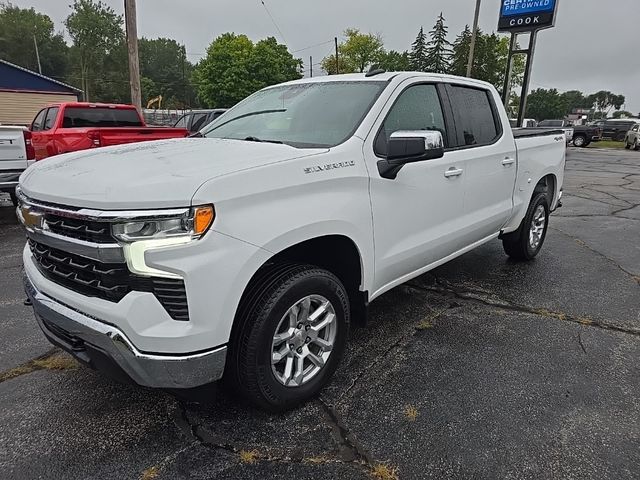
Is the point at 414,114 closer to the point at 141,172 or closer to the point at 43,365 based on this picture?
the point at 141,172

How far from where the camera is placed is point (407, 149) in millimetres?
2785

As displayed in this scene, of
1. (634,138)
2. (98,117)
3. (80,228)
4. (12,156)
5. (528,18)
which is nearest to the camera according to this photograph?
(80,228)

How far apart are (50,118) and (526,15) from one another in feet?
53.8

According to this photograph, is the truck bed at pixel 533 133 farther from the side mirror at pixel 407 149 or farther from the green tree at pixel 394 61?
the green tree at pixel 394 61

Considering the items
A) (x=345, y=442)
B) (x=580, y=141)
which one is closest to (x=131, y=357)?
(x=345, y=442)

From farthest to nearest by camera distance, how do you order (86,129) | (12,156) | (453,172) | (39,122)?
1. (39,122)
2. (86,129)
3. (12,156)
4. (453,172)

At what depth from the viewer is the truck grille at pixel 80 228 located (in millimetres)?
2031

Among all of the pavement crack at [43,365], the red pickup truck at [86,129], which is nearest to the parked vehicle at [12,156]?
the red pickup truck at [86,129]

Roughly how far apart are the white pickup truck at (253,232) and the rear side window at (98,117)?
24.9 feet

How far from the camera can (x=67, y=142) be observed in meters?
8.04

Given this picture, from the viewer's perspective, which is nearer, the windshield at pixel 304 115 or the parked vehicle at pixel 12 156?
the windshield at pixel 304 115

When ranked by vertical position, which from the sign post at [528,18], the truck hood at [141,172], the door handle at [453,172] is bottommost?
the door handle at [453,172]

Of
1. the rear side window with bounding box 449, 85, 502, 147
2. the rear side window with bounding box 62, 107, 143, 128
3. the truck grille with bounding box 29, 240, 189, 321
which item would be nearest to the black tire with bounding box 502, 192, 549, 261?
the rear side window with bounding box 449, 85, 502, 147

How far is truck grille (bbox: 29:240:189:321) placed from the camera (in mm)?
2012
